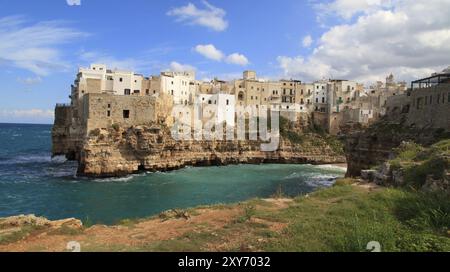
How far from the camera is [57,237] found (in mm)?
9422

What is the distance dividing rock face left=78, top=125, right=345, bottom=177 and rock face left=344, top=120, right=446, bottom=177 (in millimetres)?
20105

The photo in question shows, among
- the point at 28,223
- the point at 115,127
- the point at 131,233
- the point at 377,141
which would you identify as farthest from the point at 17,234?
the point at 115,127

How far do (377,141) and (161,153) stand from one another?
24.0 meters

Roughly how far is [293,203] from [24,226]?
342 inches

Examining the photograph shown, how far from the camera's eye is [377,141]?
99.5 ft

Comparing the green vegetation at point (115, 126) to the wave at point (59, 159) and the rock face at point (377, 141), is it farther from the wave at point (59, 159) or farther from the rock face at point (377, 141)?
the rock face at point (377, 141)

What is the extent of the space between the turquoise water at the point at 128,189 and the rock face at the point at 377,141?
349 cm

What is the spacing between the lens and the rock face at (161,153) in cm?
3744

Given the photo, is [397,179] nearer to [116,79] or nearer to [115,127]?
[115,127]

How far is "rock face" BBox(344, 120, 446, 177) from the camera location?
85.4 feet

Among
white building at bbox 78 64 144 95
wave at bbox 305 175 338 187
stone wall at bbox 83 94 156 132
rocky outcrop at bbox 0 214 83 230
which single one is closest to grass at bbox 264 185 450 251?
rocky outcrop at bbox 0 214 83 230

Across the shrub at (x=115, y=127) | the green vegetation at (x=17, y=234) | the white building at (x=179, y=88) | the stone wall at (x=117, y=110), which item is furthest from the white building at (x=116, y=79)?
the green vegetation at (x=17, y=234)
